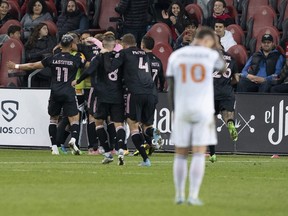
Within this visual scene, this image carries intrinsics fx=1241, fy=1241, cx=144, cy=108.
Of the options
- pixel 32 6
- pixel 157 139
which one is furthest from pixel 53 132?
pixel 32 6

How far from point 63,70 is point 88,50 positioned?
132 centimetres

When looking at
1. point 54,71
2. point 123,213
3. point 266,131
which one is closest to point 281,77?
point 266,131

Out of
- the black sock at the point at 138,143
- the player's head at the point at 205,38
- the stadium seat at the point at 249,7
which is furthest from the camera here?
the stadium seat at the point at 249,7

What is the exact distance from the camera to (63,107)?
2677 cm

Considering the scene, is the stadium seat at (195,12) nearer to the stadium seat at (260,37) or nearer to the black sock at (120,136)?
the stadium seat at (260,37)

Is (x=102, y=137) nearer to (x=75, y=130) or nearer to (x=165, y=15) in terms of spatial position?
(x=75, y=130)

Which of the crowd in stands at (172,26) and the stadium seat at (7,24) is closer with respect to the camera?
the crowd in stands at (172,26)

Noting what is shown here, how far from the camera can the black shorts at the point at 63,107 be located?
26.6 meters

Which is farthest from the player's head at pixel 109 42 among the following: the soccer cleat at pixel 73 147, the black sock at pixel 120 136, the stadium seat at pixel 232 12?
the stadium seat at pixel 232 12

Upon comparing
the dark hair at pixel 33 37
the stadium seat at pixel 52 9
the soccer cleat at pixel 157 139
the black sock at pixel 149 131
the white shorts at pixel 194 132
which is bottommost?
the soccer cleat at pixel 157 139

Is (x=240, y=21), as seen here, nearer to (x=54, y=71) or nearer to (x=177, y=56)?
(x=54, y=71)

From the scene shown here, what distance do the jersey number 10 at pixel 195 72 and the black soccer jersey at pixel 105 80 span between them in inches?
323

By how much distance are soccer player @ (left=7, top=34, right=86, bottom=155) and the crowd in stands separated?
0.82 meters

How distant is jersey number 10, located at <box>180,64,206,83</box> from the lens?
14539mm
